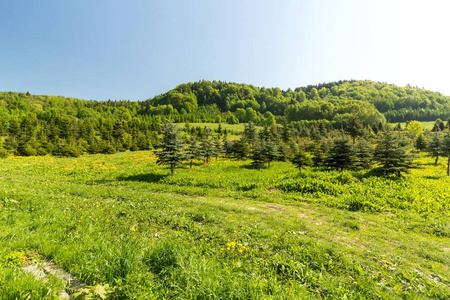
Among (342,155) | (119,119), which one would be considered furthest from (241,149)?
(119,119)

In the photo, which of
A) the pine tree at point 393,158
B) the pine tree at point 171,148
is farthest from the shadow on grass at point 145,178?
the pine tree at point 393,158

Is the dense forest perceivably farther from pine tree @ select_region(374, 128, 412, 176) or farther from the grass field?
the grass field

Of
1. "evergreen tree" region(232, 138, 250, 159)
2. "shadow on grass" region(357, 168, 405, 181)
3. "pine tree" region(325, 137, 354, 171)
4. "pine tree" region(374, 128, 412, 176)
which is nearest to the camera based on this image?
"shadow on grass" region(357, 168, 405, 181)

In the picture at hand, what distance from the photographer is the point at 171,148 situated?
2541cm

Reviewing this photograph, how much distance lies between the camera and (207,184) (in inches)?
846

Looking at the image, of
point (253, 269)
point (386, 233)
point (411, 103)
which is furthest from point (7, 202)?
point (411, 103)

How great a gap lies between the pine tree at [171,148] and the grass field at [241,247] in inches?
384

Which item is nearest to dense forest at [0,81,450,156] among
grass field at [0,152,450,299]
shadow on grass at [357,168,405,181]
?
shadow on grass at [357,168,405,181]

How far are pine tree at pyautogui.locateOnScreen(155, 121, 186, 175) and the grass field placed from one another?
32.0 feet

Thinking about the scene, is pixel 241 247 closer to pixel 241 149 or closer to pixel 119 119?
pixel 241 149

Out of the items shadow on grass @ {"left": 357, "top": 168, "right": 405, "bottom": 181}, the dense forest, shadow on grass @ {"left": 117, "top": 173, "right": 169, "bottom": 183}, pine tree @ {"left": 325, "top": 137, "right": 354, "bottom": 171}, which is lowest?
shadow on grass @ {"left": 117, "top": 173, "right": 169, "bottom": 183}

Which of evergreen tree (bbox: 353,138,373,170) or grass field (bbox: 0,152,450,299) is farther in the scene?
evergreen tree (bbox: 353,138,373,170)

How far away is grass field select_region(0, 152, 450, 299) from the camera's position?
3.79 meters

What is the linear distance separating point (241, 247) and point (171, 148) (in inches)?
815
